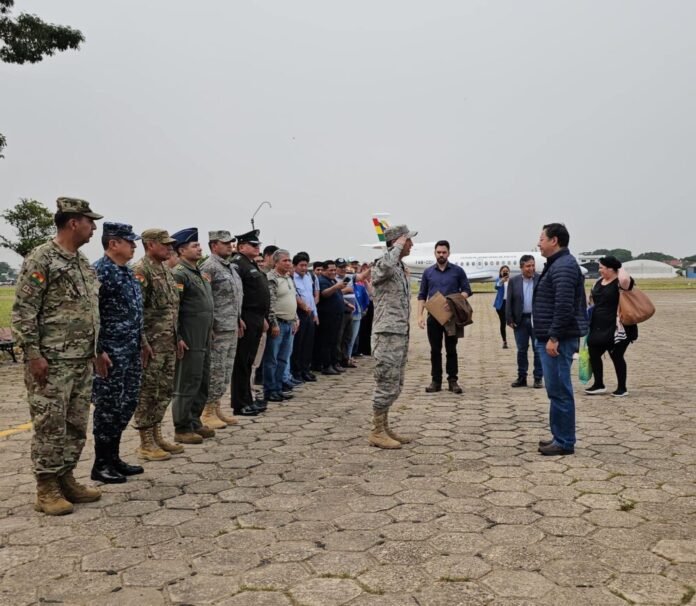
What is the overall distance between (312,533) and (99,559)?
1127 mm

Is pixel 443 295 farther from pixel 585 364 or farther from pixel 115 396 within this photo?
pixel 115 396

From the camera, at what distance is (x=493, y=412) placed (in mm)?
6766

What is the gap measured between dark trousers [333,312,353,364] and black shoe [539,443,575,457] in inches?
219

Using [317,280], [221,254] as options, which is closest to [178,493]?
[221,254]

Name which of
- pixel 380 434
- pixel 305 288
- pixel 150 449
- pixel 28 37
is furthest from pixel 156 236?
pixel 28 37

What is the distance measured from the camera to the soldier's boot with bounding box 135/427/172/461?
498cm

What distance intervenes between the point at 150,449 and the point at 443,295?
452cm

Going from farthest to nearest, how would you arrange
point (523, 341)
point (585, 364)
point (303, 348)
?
point (303, 348), point (523, 341), point (585, 364)

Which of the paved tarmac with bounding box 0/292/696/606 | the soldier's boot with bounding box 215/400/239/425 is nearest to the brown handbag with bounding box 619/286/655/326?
the paved tarmac with bounding box 0/292/696/606

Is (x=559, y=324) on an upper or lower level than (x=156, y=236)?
lower

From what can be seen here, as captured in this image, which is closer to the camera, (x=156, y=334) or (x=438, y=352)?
(x=156, y=334)

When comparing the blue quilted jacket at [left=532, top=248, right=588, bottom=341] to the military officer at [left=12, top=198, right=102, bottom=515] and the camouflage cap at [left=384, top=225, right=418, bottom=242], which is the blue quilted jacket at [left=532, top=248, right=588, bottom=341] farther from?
the military officer at [left=12, top=198, right=102, bottom=515]

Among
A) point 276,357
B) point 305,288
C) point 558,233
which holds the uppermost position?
point 558,233

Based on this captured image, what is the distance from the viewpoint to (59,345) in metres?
3.77
